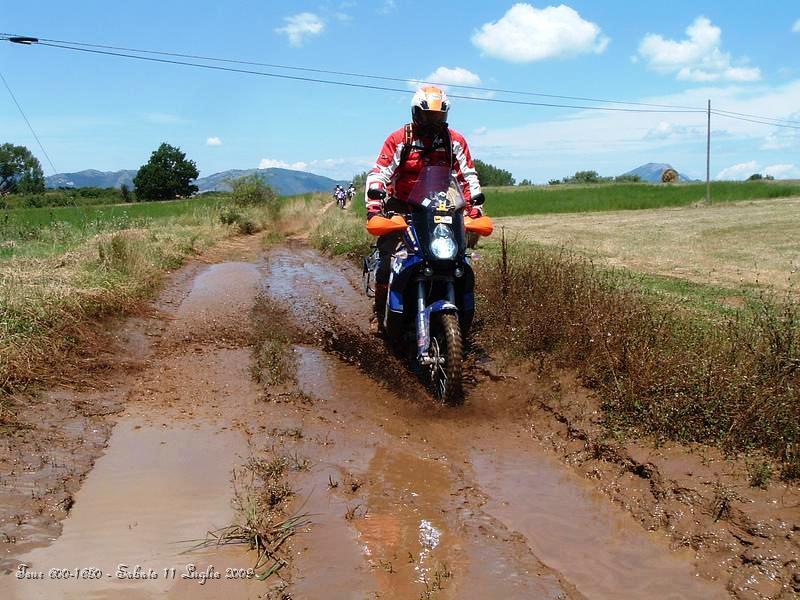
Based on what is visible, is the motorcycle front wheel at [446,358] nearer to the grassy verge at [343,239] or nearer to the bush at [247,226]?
the grassy verge at [343,239]

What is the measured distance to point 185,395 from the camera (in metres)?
5.58

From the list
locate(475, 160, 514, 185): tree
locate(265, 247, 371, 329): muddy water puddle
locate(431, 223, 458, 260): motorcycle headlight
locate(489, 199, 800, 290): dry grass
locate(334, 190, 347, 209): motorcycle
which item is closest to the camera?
locate(431, 223, 458, 260): motorcycle headlight

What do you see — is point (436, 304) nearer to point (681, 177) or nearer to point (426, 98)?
point (426, 98)

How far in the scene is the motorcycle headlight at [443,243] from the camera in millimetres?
5230

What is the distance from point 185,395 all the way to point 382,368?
1892 millimetres

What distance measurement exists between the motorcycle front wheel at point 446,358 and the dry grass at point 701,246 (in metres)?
4.99

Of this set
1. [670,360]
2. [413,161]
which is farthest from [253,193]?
[670,360]

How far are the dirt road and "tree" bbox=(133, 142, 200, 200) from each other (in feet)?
272

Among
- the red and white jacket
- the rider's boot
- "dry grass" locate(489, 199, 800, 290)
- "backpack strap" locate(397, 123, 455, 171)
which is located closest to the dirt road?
the rider's boot

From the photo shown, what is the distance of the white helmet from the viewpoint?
228 inches

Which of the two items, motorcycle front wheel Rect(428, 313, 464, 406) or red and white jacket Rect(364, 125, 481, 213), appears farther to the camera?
red and white jacket Rect(364, 125, 481, 213)

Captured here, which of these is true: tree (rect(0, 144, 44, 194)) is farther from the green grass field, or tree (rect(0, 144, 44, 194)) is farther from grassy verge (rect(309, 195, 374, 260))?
grassy verge (rect(309, 195, 374, 260))

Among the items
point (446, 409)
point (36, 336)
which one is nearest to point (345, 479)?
point (446, 409)

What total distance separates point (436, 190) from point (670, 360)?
2.35 metres
